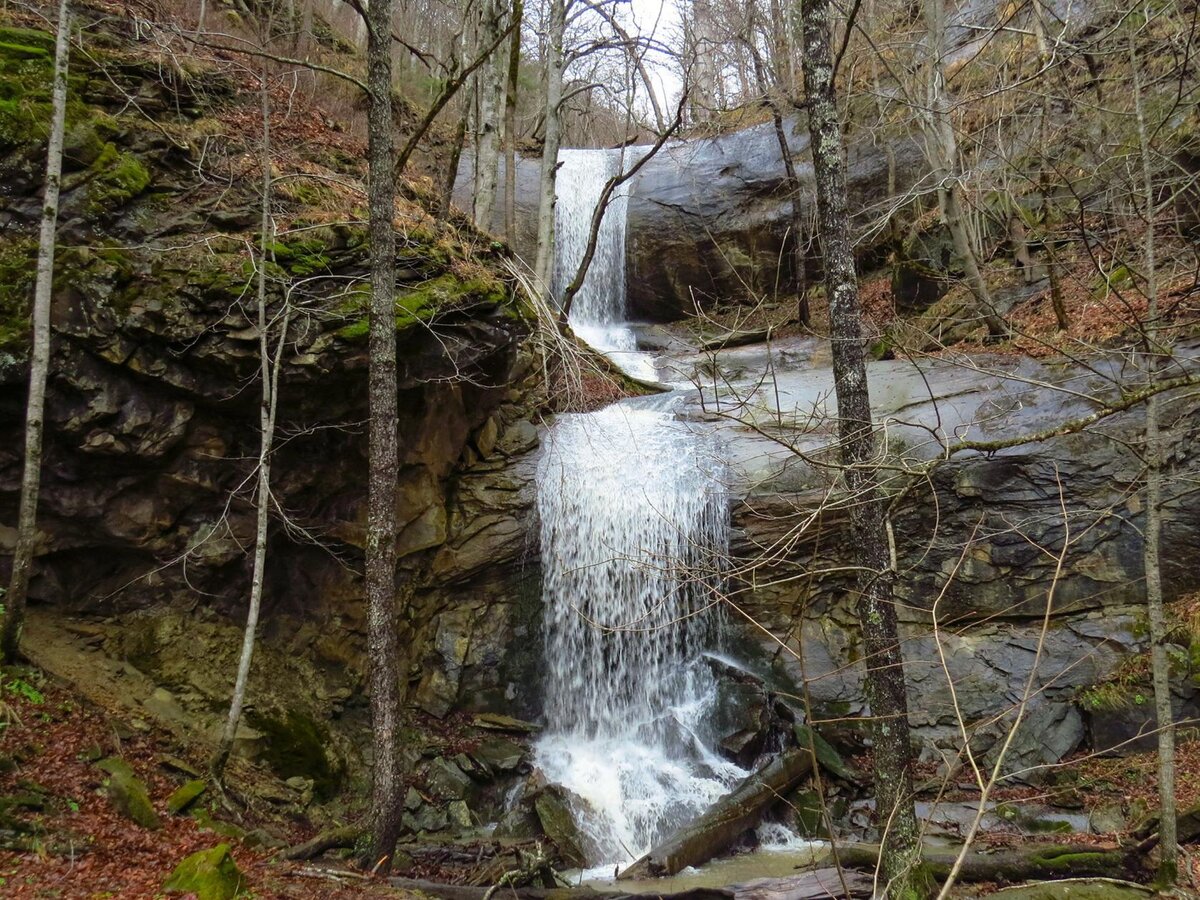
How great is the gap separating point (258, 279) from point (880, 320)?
12487mm

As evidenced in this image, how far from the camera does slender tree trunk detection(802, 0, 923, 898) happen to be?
565cm

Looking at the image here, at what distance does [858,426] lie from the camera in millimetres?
6035

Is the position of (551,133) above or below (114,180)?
above

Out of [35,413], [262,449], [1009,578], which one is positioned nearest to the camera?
[35,413]

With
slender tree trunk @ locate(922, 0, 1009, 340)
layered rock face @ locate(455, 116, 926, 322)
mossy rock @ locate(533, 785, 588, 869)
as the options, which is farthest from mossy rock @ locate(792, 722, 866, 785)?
layered rock face @ locate(455, 116, 926, 322)

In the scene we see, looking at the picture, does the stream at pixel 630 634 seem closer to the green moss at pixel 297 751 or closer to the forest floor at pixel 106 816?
the green moss at pixel 297 751

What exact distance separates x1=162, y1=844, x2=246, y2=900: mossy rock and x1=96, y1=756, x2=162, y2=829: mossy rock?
1.04 meters

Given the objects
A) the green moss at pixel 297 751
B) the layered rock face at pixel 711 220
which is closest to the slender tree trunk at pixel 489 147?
the layered rock face at pixel 711 220

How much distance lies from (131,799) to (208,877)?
5.11 ft

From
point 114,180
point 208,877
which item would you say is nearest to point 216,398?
point 114,180

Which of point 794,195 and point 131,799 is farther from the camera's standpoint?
point 794,195

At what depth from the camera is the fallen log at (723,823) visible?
7258mm

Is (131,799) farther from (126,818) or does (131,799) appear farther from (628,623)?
(628,623)

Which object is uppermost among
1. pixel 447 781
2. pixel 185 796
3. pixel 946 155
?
pixel 946 155
